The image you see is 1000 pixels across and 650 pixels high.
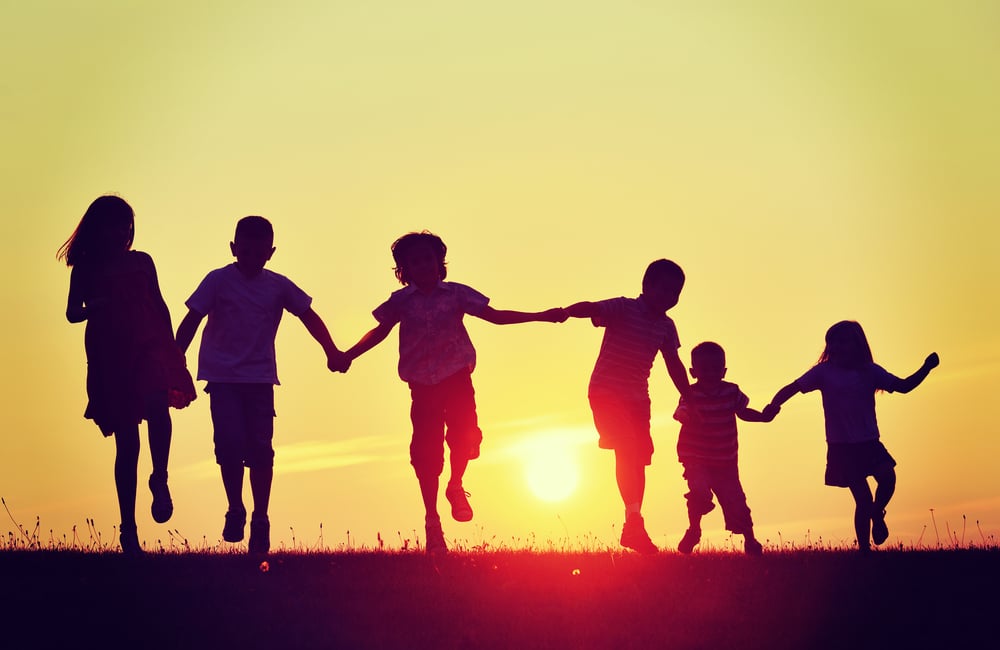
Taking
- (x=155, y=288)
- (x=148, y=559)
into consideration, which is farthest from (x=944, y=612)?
(x=155, y=288)

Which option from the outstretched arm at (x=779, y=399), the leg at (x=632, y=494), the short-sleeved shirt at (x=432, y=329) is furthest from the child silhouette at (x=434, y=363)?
the outstretched arm at (x=779, y=399)

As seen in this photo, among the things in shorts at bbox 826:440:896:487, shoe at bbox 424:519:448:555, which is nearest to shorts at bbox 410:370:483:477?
shoe at bbox 424:519:448:555

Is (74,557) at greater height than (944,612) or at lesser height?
greater

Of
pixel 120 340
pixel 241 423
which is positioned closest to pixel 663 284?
pixel 241 423

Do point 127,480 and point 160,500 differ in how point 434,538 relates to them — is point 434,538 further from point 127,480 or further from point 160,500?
point 127,480

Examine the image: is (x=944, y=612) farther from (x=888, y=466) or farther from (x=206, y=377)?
(x=206, y=377)

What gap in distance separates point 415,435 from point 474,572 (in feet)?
7.23

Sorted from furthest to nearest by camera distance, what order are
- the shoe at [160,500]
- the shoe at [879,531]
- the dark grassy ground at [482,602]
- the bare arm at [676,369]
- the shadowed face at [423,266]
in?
the shoe at [879,531], the bare arm at [676,369], the shadowed face at [423,266], the shoe at [160,500], the dark grassy ground at [482,602]

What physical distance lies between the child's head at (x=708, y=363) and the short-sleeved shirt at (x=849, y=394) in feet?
4.80

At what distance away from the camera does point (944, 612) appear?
11.4 meters

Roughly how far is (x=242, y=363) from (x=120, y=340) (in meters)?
1.28

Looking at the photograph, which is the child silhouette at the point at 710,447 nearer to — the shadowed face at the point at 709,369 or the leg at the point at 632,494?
the shadowed face at the point at 709,369

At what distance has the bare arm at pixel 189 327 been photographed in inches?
551

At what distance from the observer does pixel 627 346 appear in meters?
14.9
